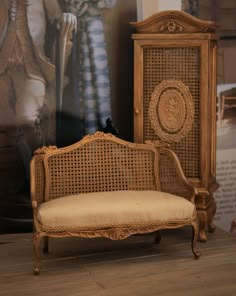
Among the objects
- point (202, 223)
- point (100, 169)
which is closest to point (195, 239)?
point (202, 223)

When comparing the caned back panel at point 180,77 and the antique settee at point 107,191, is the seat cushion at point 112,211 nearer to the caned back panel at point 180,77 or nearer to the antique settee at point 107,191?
the antique settee at point 107,191

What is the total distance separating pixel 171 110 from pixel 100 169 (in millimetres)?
806

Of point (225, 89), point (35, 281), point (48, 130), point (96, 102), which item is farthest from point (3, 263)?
point (225, 89)

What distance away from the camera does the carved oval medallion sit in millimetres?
5259

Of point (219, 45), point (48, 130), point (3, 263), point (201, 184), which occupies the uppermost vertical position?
point (219, 45)

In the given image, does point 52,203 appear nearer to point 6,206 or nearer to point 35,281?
point 35,281

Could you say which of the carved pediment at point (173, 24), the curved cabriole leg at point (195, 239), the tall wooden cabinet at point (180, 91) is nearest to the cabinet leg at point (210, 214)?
the tall wooden cabinet at point (180, 91)

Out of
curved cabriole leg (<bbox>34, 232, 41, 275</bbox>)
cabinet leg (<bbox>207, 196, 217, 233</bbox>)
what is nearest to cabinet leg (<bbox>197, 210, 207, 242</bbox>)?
cabinet leg (<bbox>207, 196, 217, 233</bbox>)

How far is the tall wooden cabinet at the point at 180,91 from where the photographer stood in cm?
516

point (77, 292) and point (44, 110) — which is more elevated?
point (44, 110)

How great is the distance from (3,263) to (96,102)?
1.73 m

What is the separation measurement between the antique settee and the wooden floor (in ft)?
0.57

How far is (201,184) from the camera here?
17.3ft

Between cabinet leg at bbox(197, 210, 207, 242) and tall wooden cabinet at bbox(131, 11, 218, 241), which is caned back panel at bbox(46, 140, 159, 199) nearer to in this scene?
tall wooden cabinet at bbox(131, 11, 218, 241)
